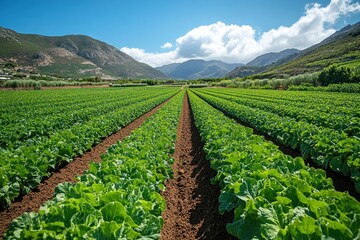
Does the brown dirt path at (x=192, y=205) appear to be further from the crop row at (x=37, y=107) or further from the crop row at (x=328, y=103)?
the crop row at (x=37, y=107)

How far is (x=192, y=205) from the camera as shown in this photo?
678 centimetres

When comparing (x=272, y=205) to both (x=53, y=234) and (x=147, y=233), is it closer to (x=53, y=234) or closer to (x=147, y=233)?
(x=147, y=233)

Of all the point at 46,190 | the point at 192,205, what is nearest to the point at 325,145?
the point at 192,205

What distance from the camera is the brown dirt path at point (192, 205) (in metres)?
5.45

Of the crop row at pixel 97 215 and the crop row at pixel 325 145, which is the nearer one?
the crop row at pixel 97 215

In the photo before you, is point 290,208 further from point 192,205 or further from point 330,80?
point 330,80

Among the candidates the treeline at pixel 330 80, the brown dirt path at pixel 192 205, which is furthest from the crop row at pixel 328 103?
the treeline at pixel 330 80

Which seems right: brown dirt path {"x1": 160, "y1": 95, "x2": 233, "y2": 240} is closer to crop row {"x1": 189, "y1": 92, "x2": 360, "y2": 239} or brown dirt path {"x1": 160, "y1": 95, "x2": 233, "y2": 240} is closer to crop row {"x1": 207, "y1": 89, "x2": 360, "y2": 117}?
crop row {"x1": 189, "y1": 92, "x2": 360, "y2": 239}

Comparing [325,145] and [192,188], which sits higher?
[325,145]

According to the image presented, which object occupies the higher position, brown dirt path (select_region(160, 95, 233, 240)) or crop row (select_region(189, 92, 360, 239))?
crop row (select_region(189, 92, 360, 239))

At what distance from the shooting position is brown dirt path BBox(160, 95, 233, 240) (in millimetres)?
5445

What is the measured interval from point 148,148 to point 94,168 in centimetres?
247

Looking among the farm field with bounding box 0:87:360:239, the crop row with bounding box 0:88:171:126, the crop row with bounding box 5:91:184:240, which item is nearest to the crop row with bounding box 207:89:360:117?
the farm field with bounding box 0:87:360:239

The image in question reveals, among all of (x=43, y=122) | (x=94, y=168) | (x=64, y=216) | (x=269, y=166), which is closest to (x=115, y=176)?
(x=94, y=168)
